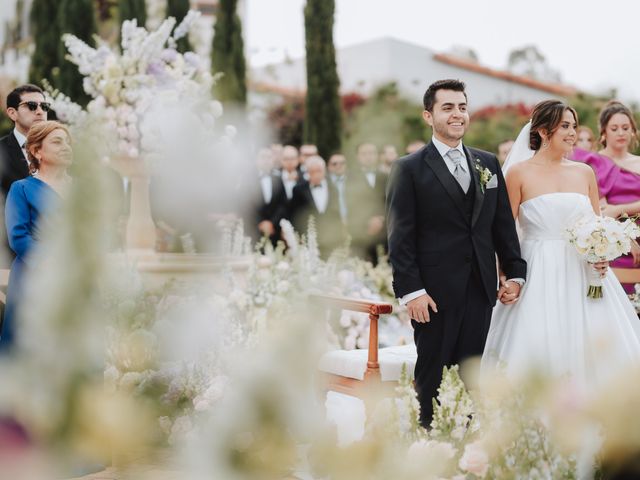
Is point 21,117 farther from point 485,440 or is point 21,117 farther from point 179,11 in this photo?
point 179,11

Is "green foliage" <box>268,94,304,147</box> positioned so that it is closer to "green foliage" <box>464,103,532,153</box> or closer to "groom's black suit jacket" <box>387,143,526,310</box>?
"green foliage" <box>464,103,532,153</box>

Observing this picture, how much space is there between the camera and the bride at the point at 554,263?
354 cm

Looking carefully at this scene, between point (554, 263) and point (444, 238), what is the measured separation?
63 centimetres

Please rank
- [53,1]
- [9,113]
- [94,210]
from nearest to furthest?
[94,210]
[9,113]
[53,1]

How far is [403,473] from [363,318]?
206 inches

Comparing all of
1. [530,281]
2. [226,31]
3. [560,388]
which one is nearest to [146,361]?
[560,388]

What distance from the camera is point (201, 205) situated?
813mm

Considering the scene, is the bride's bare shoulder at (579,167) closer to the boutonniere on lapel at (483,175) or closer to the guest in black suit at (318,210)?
the boutonniere on lapel at (483,175)

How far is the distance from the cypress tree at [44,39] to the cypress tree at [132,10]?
3.00 ft

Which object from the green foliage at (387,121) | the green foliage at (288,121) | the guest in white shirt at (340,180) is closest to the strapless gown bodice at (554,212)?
the guest in white shirt at (340,180)

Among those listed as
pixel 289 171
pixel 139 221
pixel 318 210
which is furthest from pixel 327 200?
pixel 139 221

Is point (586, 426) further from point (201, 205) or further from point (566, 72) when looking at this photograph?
point (566, 72)

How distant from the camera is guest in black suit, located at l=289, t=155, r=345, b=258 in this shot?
6.91m

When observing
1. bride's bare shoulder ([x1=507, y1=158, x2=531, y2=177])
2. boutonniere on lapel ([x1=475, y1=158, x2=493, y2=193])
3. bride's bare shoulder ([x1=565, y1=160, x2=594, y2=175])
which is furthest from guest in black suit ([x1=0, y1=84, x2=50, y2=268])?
bride's bare shoulder ([x1=565, y1=160, x2=594, y2=175])
